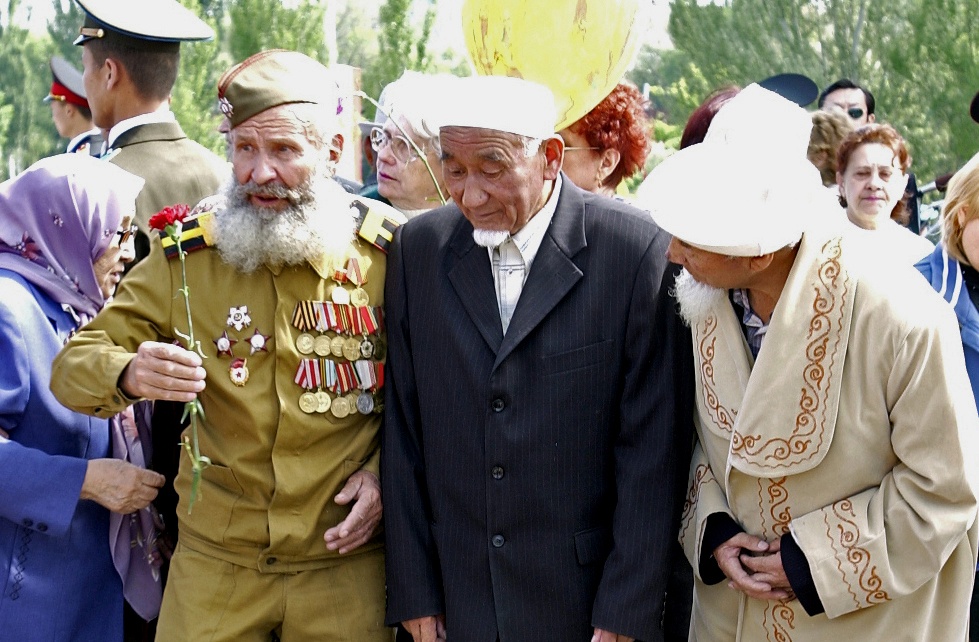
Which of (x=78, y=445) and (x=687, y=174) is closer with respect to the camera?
(x=687, y=174)

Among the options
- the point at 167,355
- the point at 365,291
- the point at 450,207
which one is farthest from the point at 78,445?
the point at 450,207

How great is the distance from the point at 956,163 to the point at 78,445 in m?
14.6

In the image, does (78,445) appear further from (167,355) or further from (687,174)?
(687,174)

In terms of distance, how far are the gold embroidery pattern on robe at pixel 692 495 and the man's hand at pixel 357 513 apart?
0.86 m

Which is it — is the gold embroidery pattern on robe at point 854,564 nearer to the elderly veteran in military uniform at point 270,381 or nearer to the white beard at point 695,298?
the white beard at point 695,298

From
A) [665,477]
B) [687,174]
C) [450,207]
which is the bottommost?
[665,477]

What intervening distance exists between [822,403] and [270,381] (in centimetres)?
148

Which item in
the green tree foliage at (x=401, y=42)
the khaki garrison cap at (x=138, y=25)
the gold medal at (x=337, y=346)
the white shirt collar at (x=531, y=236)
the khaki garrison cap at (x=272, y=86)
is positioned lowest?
the green tree foliage at (x=401, y=42)

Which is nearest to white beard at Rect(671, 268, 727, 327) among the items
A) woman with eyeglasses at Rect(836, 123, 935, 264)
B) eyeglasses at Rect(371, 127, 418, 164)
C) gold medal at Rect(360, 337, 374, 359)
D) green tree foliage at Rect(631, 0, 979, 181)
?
gold medal at Rect(360, 337, 374, 359)

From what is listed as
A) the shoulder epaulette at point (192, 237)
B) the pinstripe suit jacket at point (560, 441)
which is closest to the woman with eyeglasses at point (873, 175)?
the pinstripe suit jacket at point (560, 441)

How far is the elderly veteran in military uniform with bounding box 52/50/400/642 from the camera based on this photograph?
3.17 meters

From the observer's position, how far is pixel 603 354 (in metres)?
3.05

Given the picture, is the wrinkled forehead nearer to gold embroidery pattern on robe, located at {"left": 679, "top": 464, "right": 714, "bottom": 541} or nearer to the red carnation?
the red carnation

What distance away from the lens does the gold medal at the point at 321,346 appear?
3.22 m
